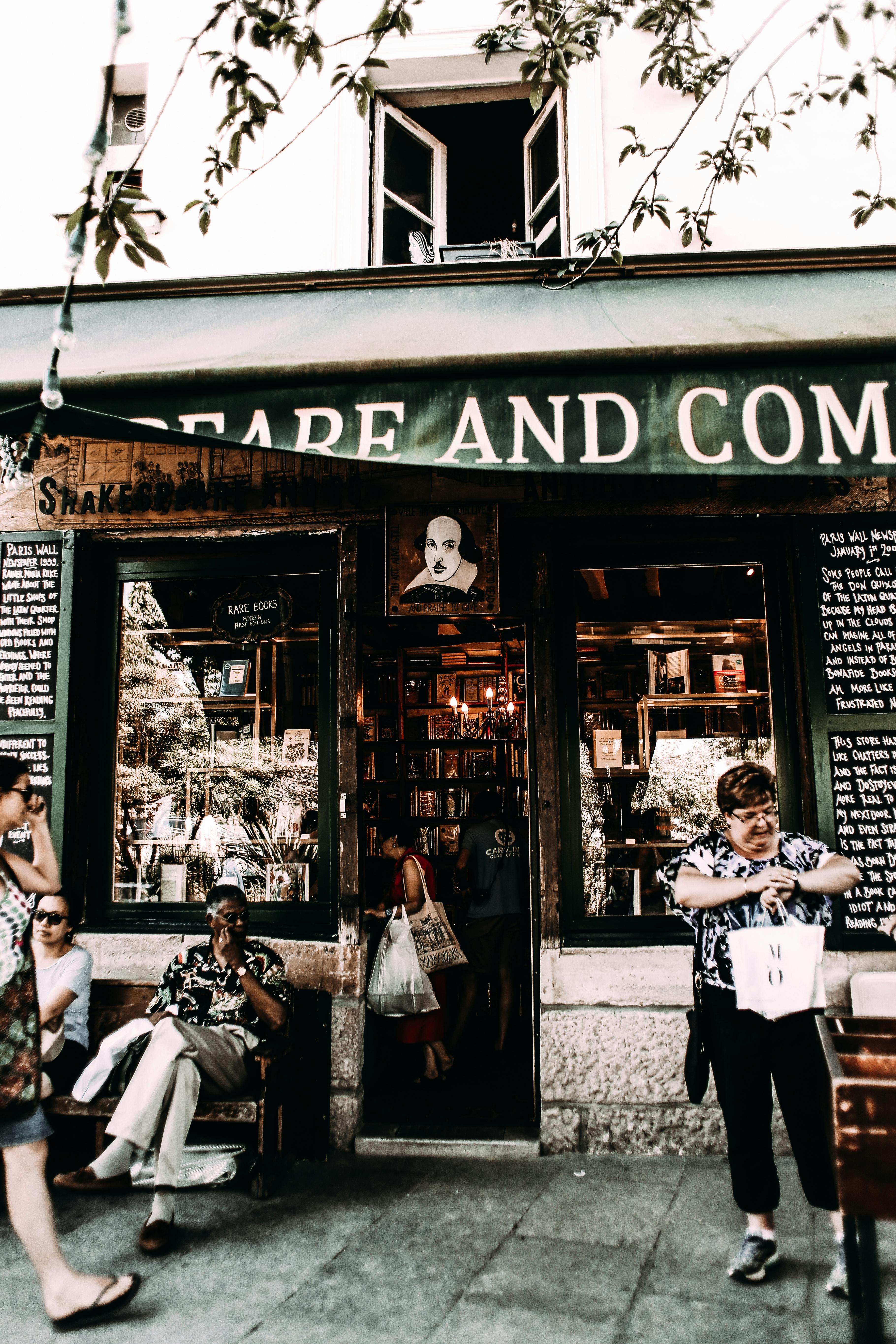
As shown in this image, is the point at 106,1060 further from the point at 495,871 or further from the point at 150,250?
the point at 150,250

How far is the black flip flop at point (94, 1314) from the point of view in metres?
3.01

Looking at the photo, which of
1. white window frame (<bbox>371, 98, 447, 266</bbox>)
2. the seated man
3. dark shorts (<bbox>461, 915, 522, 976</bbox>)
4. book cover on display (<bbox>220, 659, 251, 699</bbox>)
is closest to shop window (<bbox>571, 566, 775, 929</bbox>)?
dark shorts (<bbox>461, 915, 522, 976</bbox>)

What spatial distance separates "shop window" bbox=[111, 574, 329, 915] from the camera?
538 cm

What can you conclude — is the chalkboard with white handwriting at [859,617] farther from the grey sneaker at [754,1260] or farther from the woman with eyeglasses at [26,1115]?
the woman with eyeglasses at [26,1115]

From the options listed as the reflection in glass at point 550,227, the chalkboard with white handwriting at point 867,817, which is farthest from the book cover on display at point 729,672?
the reflection in glass at point 550,227

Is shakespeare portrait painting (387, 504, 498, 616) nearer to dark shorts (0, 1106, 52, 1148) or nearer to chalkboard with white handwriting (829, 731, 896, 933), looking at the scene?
chalkboard with white handwriting (829, 731, 896, 933)

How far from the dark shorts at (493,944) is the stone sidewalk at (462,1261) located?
1879 mm

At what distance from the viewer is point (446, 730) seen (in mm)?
7969

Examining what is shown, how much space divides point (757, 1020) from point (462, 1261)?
149 cm

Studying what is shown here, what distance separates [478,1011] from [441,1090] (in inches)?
66.8

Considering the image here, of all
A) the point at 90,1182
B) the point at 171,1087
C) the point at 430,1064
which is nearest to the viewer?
the point at 171,1087

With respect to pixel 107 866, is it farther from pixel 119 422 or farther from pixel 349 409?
pixel 349 409

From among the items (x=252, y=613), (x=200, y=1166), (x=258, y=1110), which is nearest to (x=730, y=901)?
(x=258, y=1110)

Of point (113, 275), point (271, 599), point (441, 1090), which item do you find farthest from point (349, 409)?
point (441, 1090)
